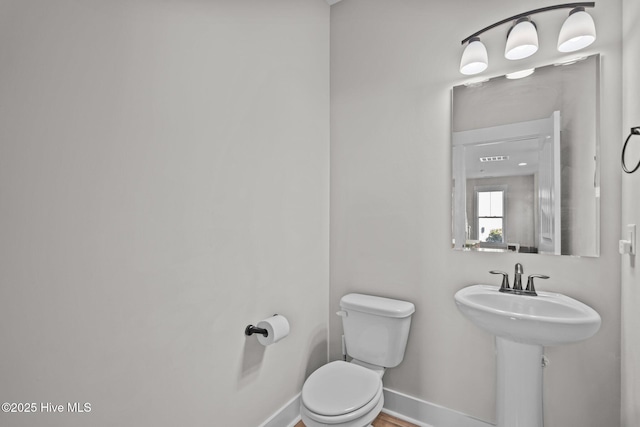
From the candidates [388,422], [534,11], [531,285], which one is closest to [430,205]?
[531,285]

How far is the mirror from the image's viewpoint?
140 cm

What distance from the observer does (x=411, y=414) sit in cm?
184

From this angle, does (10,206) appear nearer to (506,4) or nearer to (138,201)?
(138,201)

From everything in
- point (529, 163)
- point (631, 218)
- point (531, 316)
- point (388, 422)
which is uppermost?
point (529, 163)

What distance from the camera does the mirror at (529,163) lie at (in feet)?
4.59

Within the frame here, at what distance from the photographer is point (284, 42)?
70.1 inches

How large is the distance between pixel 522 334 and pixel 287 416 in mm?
1330

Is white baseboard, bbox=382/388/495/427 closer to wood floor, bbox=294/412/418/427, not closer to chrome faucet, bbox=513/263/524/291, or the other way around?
wood floor, bbox=294/412/418/427

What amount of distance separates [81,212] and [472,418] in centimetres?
205

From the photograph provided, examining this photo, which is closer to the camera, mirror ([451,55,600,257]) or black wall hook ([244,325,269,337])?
mirror ([451,55,600,257])

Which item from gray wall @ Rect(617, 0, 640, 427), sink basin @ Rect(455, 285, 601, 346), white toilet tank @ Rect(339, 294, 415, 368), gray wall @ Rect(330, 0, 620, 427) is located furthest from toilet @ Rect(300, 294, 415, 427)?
gray wall @ Rect(617, 0, 640, 427)

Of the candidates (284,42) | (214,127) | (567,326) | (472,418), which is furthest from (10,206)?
(472,418)

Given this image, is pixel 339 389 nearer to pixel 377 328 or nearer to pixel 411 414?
pixel 377 328

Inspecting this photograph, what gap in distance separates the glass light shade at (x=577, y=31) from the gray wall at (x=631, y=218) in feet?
0.39
